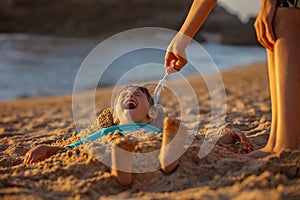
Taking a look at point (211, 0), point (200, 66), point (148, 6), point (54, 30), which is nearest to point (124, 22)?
point (148, 6)

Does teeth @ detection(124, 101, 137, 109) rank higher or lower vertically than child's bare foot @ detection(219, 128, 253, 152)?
higher

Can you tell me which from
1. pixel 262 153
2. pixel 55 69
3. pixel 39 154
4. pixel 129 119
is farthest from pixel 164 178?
pixel 55 69

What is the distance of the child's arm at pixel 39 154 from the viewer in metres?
2.71

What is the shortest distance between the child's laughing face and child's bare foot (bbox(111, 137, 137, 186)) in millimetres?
746

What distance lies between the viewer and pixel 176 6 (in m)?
43.6

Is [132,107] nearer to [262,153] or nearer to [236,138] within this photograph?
[236,138]

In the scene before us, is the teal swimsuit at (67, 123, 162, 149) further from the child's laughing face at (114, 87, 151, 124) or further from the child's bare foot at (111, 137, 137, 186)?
the child's bare foot at (111, 137, 137, 186)

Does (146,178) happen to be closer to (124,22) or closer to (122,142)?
(122,142)

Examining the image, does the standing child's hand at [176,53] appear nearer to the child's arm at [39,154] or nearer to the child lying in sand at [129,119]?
the child lying in sand at [129,119]

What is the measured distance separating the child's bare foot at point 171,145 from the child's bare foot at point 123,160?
156mm

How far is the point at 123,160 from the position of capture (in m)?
2.17

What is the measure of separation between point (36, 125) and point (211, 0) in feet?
10.4

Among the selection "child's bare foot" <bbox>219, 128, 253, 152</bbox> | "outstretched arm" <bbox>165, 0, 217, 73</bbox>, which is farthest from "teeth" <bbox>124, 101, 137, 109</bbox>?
"child's bare foot" <bbox>219, 128, 253, 152</bbox>

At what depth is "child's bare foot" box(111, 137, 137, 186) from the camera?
2.15 metres
